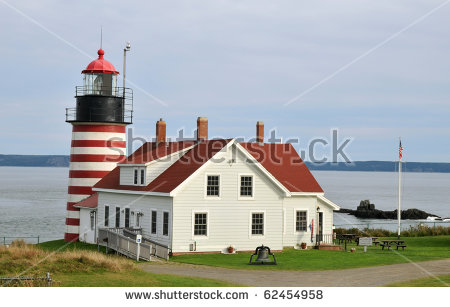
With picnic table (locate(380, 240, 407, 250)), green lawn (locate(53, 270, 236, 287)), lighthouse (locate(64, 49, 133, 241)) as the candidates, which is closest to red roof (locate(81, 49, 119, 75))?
lighthouse (locate(64, 49, 133, 241))

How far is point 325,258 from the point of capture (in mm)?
33500

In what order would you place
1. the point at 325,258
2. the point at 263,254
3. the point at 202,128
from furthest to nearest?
the point at 202,128 → the point at 325,258 → the point at 263,254

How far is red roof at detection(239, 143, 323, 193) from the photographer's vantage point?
132ft

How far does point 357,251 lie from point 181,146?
1194 cm

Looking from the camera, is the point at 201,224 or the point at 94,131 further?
the point at 94,131

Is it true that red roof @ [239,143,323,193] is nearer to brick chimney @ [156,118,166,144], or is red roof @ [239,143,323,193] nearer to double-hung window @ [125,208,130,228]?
brick chimney @ [156,118,166,144]

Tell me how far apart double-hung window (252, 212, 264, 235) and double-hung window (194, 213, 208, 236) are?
2813 mm

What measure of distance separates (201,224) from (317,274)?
31.0 ft

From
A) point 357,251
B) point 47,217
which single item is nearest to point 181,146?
point 357,251

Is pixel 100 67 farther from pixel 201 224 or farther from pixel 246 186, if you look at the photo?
pixel 201 224

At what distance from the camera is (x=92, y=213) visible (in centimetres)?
4366

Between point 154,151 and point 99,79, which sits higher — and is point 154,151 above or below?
below

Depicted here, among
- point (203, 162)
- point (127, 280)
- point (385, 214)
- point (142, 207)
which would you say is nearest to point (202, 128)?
point (203, 162)
